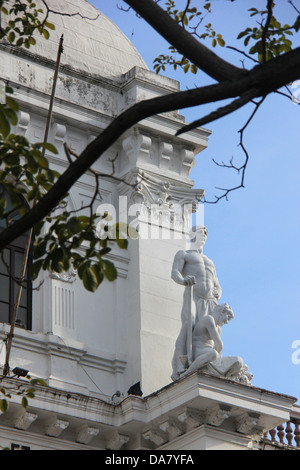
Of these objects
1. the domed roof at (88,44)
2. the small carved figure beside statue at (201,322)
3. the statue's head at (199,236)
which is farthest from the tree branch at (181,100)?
the domed roof at (88,44)

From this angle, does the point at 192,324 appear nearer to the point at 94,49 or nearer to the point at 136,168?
the point at 136,168

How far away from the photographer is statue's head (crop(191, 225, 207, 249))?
19.1 metres

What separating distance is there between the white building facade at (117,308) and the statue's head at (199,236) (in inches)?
21.7

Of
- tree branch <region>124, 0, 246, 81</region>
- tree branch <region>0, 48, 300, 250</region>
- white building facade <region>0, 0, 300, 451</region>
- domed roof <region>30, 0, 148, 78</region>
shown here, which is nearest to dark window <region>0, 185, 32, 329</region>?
white building facade <region>0, 0, 300, 451</region>

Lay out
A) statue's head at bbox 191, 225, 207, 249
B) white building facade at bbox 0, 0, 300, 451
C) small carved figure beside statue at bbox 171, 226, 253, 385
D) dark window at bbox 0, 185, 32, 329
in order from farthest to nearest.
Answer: statue's head at bbox 191, 225, 207, 249 → dark window at bbox 0, 185, 32, 329 → small carved figure beside statue at bbox 171, 226, 253, 385 → white building facade at bbox 0, 0, 300, 451

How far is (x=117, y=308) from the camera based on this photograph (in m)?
18.8

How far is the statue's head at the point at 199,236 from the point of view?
62.5 feet

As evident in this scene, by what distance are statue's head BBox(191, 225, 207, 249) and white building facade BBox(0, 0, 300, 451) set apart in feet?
1.80

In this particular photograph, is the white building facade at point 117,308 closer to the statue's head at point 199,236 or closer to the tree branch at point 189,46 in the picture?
the statue's head at point 199,236

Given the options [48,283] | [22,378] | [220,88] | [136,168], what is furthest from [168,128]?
[220,88]

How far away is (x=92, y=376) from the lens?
1792cm

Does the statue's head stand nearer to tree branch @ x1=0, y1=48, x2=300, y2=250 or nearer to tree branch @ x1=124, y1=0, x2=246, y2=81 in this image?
tree branch @ x1=124, y1=0, x2=246, y2=81
